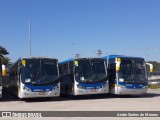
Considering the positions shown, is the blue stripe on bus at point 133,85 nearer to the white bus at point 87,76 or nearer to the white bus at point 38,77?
the white bus at point 87,76

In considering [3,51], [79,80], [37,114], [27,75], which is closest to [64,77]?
[79,80]

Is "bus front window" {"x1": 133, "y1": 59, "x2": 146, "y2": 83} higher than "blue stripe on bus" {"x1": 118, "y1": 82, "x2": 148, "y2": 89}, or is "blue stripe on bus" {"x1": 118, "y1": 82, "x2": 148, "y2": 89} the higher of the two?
"bus front window" {"x1": 133, "y1": 59, "x2": 146, "y2": 83}

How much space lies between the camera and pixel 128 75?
24844 mm

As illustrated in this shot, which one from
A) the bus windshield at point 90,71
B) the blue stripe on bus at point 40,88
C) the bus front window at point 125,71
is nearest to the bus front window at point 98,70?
the bus windshield at point 90,71

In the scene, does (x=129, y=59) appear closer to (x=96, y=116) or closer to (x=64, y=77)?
(x=64, y=77)

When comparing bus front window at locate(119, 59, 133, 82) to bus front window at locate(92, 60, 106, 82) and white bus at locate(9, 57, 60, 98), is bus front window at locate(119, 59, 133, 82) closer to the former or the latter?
bus front window at locate(92, 60, 106, 82)

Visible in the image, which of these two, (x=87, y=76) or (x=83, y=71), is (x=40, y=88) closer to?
(x=83, y=71)

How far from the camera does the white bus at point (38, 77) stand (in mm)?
22047

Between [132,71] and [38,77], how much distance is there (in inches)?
255

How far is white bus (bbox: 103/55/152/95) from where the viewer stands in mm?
24609

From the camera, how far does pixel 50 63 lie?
75.4ft

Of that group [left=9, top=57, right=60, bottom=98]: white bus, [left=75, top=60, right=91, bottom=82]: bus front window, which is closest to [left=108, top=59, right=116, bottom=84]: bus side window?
[left=75, top=60, right=91, bottom=82]: bus front window

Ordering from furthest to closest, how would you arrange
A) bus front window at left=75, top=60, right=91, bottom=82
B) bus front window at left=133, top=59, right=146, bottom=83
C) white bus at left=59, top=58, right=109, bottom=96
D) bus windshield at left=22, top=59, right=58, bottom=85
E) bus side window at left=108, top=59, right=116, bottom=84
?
bus side window at left=108, top=59, right=116, bottom=84 → bus front window at left=133, top=59, right=146, bottom=83 → bus front window at left=75, top=60, right=91, bottom=82 → white bus at left=59, top=58, right=109, bottom=96 → bus windshield at left=22, top=59, right=58, bottom=85

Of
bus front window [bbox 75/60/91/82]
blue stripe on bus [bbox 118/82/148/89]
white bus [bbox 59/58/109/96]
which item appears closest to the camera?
white bus [bbox 59/58/109/96]
